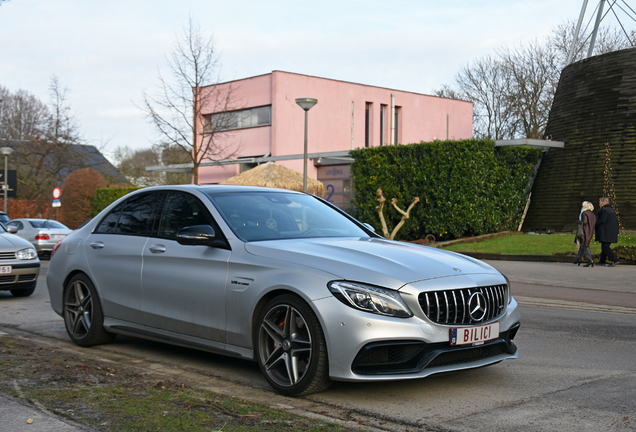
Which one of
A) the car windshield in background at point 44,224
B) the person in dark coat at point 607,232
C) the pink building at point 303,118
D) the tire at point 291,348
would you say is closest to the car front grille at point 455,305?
the tire at point 291,348

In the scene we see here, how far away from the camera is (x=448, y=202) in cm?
2531

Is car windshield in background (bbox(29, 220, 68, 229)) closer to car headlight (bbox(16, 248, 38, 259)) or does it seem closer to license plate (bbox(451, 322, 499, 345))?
car headlight (bbox(16, 248, 38, 259))

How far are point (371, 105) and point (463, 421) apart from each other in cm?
4127

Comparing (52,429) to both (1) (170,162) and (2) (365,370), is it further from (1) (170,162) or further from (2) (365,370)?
(1) (170,162)

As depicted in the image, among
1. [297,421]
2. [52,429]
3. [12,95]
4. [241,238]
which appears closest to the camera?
[52,429]

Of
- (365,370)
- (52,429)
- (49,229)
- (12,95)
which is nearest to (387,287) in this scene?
(365,370)

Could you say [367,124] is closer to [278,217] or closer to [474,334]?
[278,217]

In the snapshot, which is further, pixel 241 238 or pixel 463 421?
pixel 241 238

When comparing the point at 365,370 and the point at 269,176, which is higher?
the point at 269,176

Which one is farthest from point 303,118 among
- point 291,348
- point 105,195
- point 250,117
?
point 291,348

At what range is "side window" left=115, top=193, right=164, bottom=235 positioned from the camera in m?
6.29

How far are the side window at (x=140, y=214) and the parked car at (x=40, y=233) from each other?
56.4ft

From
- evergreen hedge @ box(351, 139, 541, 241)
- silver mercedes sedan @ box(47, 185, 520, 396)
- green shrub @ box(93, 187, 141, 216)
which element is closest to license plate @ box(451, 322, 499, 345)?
silver mercedes sedan @ box(47, 185, 520, 396)

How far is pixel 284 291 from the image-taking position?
4.79m
